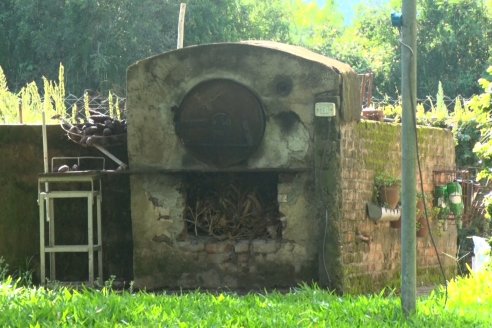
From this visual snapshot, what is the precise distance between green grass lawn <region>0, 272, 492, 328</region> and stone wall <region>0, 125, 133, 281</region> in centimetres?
213

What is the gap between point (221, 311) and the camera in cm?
811

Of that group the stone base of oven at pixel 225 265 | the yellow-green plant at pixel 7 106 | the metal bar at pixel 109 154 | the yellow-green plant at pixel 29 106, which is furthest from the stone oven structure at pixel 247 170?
the yellow-green plant at pixel 7 106

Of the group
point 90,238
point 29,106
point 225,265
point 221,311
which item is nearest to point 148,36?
point 29,106

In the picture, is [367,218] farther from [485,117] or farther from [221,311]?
[221,311]

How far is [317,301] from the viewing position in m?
9.11

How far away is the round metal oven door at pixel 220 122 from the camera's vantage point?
1092 cm

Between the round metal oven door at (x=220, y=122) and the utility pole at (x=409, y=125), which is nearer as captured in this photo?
the utility pole at (x=409, y=125)

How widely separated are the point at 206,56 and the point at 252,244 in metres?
2.28

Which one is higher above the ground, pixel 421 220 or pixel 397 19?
pixel 397 19

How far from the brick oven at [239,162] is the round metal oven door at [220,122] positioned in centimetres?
1

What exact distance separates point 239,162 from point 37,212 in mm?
2702

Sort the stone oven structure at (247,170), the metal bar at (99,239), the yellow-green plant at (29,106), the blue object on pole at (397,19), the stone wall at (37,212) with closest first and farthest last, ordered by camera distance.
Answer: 1. the blue object on pole at (397,19)
2. the stone oven structure at (247,170)
3. the metal bar at (99,239)
4. the stone wall at (37,212)
5. the yellow-green plant at (29,106)

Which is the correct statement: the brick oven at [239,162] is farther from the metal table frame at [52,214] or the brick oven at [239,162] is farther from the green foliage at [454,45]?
the green foliage at [454,45]

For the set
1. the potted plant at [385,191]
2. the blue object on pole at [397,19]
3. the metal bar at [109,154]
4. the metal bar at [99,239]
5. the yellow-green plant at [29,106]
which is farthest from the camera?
the yellow-green plant at [29,106]
